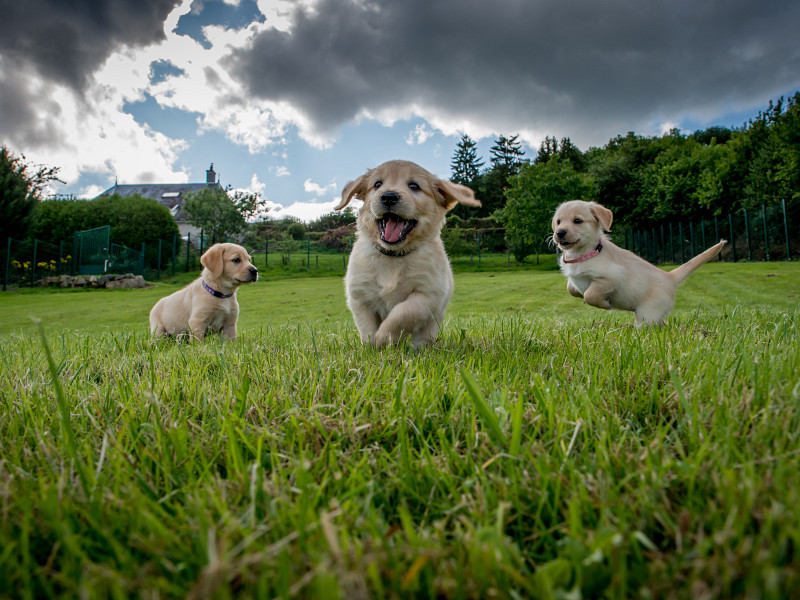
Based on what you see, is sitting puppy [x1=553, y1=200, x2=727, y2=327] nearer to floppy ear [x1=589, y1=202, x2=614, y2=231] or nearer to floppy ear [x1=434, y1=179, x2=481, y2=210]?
floppy ear [x1=589, y1=202, x2=614, y2=231]

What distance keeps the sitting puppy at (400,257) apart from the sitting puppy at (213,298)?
9.23ft

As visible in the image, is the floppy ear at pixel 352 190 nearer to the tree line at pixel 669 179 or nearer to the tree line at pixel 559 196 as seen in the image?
the tree line at pixel 559 196

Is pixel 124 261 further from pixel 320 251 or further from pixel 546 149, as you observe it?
pixel 546 149

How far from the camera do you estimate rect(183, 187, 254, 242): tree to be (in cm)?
3572

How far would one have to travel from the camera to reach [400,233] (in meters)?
3.20

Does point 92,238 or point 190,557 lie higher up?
point 92,238

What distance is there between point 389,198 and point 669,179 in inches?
1691

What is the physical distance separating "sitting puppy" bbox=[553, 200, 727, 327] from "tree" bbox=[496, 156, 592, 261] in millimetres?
26727

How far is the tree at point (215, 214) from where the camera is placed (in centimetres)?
3572

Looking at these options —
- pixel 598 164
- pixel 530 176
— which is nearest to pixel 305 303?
pixel 530 176

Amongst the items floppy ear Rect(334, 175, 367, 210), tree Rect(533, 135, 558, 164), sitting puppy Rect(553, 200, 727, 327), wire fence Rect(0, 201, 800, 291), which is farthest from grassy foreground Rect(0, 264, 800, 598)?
tree Rect(533, 135, 558, 164)

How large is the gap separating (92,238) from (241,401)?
2809 centimetres

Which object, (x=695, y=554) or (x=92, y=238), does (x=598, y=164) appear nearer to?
(x=92, y=238)

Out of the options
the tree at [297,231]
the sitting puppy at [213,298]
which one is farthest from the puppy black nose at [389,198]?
the tree at [297,231]
